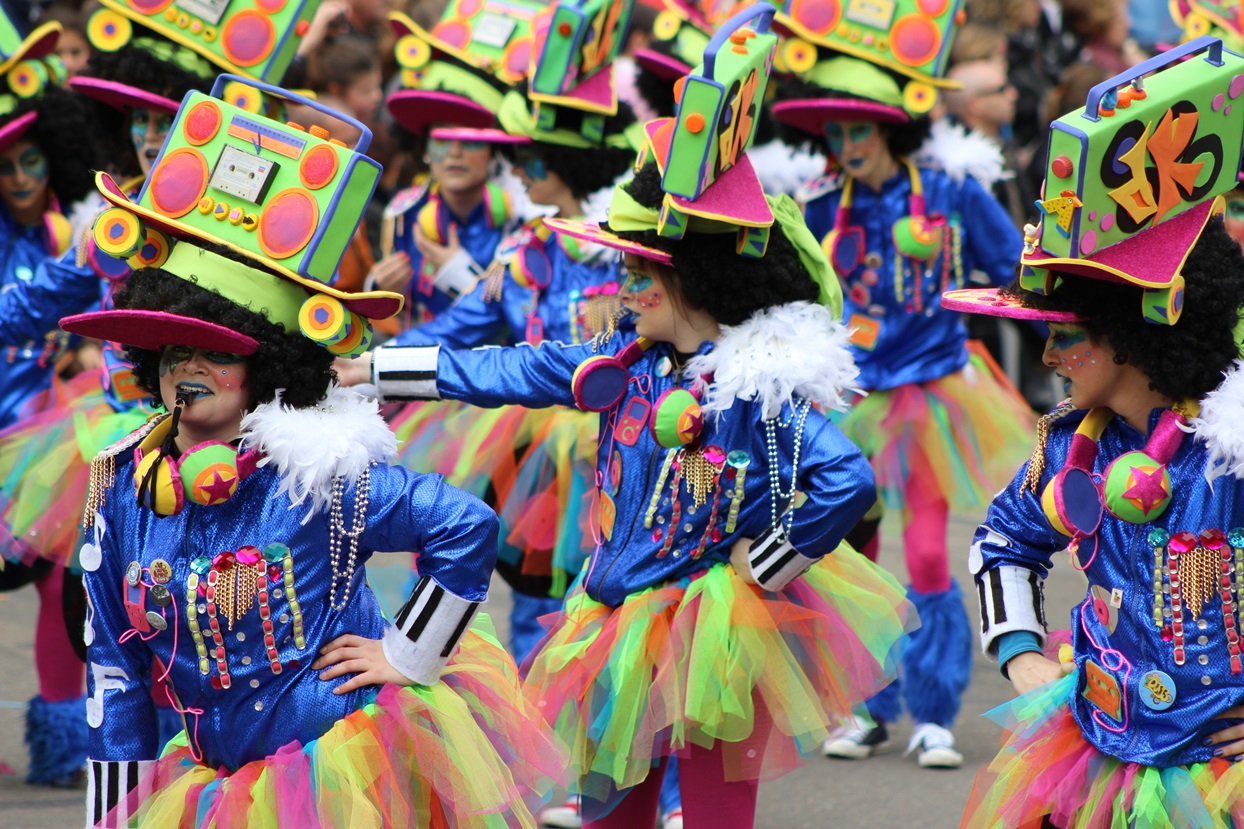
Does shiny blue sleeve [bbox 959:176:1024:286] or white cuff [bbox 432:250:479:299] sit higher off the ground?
shiny blue sleeve [bbox 959:176:1024:286]

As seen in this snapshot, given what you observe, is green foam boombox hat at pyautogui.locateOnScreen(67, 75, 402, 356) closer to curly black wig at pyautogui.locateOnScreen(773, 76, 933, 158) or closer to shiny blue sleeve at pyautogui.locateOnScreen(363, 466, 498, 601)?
shiny blue sleeve at pyautogui.locateOnScreen(363, 466, 498, 601)

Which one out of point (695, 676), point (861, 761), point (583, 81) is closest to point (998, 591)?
point (695, 676)

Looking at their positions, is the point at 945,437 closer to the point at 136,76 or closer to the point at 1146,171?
the point at 1146,171

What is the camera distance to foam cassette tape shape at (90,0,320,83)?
5.64 m

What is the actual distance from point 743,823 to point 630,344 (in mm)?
1211

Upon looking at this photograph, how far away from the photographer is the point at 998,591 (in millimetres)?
3678

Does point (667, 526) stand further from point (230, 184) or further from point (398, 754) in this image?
point (230, 184)

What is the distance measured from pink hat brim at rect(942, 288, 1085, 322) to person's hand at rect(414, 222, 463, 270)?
11.2 feet

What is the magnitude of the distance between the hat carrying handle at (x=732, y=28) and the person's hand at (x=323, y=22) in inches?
182

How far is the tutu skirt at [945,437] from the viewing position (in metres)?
6.08

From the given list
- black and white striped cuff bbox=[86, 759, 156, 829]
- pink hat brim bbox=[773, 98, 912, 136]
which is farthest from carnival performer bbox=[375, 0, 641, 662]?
black and white striped cuff bbox=[86, 759, 156, 829]

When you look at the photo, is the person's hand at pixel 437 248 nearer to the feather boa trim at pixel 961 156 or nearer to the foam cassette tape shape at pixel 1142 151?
the feather boa trim at pixel 961 156

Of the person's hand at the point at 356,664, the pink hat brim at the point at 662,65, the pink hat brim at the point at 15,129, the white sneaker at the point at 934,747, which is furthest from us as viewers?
the pink hat brim at the point at 662,65

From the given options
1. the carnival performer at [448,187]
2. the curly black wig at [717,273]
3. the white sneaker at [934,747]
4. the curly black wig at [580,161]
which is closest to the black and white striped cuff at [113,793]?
the curly black wig at [717,273]
